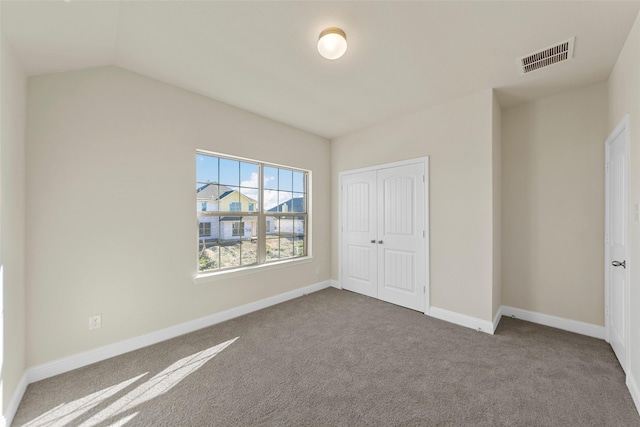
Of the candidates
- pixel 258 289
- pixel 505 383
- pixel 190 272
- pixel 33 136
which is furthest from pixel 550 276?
pixel 33 136

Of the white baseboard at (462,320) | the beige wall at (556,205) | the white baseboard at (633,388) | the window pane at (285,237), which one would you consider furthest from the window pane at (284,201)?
the white baseboard at (633,388)

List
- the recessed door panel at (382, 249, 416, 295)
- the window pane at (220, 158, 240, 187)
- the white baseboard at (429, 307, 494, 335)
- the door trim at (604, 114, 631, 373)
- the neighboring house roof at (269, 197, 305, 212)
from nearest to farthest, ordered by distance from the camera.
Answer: the door trim at (604, 114, 631, 373), the white baseboard at (429, 307, 494, 335), the window pane at (220, 158, 240, 187), the recessed door panel at (382, 249, 416, 295), the neighboring house roof at (269, 197, 305, 212)

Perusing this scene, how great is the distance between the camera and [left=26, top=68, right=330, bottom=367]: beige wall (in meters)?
2.00

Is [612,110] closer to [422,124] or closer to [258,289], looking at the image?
[422,124]

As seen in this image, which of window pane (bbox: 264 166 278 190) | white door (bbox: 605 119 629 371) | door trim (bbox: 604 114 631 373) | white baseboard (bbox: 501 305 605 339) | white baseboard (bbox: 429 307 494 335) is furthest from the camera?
window pane (bbox: 264 166 278 190)

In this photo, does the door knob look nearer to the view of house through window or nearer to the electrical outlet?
the view of house through window

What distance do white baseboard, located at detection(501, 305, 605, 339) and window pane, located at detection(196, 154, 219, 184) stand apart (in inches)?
157

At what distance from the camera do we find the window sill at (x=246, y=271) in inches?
113

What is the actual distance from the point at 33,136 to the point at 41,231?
0.75m

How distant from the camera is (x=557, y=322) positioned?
111 inches

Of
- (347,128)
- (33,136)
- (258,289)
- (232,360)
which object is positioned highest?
(347,128)

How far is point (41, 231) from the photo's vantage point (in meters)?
1.98

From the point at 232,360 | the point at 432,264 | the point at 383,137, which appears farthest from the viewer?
the point at 383,137

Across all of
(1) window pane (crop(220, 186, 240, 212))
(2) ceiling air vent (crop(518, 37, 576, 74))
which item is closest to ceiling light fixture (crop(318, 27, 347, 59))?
(2) ceiling air vent (crop(518, 37, 576, 74))
